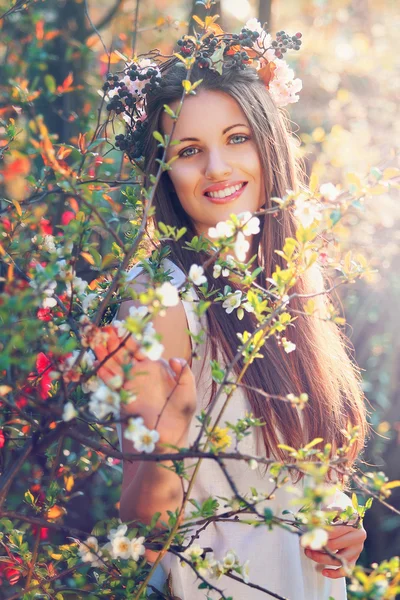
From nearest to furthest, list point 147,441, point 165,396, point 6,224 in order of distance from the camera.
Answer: point 147,441, point 165,396, point 6,224

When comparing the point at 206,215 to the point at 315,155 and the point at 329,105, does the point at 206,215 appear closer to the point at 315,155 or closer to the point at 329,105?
the point at 315,155

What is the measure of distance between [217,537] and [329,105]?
361cm

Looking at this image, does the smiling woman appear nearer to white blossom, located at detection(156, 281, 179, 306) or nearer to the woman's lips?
the woman's lips

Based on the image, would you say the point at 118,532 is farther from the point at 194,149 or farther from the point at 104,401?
the point at 194,149


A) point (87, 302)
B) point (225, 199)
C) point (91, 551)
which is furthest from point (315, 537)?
point (225, 199)

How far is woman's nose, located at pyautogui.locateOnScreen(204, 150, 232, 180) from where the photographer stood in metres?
1.86

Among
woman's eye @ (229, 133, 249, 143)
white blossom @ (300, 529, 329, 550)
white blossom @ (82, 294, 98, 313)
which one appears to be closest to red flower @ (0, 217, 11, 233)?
white blossom @ (82, 294, 98, 313)

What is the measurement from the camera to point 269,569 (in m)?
1.75

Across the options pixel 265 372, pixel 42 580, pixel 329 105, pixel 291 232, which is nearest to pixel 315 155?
pixel 329 105

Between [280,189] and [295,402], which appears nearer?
[295,402]

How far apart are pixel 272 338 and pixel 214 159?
0.50m

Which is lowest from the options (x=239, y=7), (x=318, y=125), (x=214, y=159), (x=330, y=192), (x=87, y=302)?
(x=87, y=302)

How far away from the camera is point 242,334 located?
1906 mm

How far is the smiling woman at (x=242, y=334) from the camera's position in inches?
68.3
